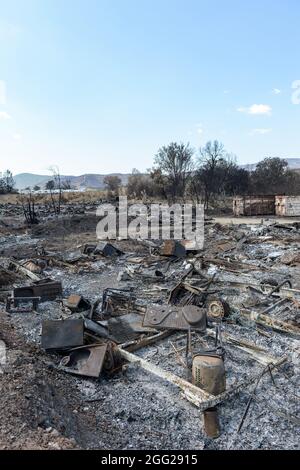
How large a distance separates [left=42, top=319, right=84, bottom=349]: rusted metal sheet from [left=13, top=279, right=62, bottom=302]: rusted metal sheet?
2.71 meters

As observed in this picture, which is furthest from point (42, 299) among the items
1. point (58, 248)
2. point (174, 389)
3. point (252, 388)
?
point (58, 248)

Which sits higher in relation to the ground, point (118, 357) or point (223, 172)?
point (223, 172)

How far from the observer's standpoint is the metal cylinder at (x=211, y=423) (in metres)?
3.94

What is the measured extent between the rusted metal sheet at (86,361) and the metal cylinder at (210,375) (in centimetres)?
133

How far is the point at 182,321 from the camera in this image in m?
6.29

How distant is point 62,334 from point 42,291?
299 cm

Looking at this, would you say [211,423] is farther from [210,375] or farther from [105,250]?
[105,250]

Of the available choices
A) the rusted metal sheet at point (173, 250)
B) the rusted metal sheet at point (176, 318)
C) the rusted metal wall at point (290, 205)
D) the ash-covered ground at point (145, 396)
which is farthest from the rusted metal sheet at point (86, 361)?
the rusted metal wall at point (290, 205)

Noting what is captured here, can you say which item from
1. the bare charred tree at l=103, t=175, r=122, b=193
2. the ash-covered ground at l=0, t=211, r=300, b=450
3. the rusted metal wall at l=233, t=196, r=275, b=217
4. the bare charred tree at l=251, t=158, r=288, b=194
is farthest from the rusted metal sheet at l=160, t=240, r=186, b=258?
the bare charred tree at l=103, t=175, r=122, b=193

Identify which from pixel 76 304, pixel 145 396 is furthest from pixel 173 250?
pixel 145 396

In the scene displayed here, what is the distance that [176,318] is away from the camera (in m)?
6.37

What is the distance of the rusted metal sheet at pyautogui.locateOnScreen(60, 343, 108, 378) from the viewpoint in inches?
200

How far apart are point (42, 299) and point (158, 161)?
3552 centimetres
